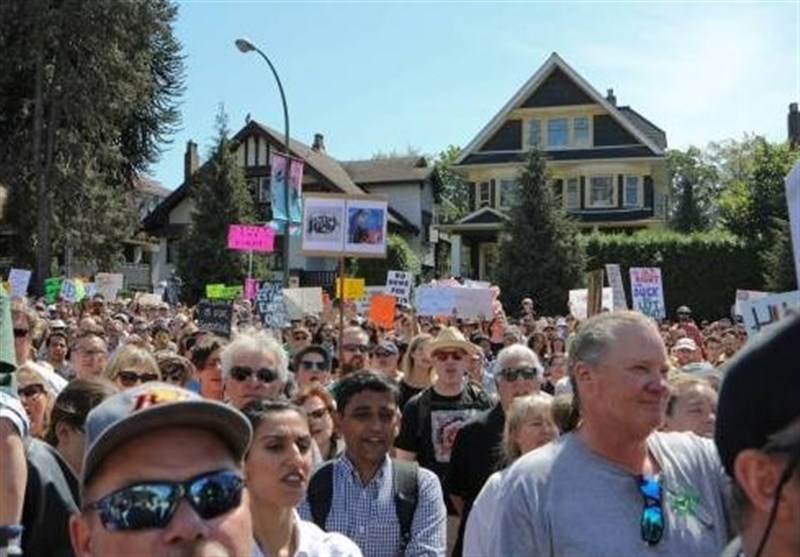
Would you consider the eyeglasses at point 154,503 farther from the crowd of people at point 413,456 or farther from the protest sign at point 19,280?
the protest sign at point 19,280

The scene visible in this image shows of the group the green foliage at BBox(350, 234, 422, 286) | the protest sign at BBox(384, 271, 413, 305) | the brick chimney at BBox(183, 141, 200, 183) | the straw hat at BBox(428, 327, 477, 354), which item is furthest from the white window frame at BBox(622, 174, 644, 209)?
the straw hat at BBox(428, 327, 477, 354)

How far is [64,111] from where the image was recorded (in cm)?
4125

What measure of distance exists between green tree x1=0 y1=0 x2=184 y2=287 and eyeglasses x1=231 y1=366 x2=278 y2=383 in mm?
36069

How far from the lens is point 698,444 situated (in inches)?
139

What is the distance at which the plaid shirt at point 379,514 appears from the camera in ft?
15.2

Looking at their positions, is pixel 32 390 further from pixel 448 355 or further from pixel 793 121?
pixel 793 121

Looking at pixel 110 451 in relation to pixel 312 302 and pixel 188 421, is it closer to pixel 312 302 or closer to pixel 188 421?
pixel 188 421

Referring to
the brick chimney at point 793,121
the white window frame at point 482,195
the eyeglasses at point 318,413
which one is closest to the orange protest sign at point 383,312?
the eyeglasses at point 318,413

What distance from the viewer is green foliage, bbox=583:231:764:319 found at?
40.7 meters

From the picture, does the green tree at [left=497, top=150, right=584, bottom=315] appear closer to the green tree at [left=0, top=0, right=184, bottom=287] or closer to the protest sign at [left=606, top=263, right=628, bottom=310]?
A: the green tree at [left=0, top=0, right=184, bottom=287]

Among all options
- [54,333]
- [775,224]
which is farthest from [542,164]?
[54,333]

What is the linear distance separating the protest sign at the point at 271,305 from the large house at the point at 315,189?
119 ft

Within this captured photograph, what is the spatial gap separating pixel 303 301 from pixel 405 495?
A: 16.6 metres

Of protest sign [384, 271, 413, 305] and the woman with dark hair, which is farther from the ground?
protest sign [384, 271, 413, 305]
